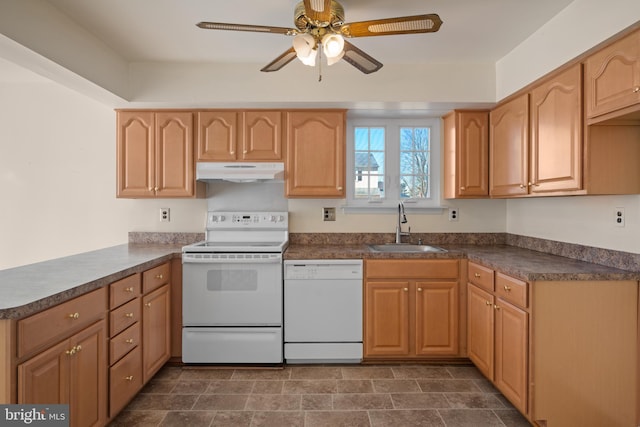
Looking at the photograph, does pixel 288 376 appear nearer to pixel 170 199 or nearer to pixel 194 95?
pixel 170 199

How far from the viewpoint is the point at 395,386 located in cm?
243

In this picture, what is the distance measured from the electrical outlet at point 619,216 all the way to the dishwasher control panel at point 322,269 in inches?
63.2

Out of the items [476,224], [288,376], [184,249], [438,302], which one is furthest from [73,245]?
[476,224]

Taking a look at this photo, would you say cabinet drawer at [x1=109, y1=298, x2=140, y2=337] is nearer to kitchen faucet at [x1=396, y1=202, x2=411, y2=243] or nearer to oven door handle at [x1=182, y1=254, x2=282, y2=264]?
oven door handle at [x1=182, y1=254, x2=282, y2=264]

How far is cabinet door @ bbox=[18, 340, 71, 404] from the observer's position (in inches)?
52.2

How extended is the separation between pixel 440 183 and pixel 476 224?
0.51 metres

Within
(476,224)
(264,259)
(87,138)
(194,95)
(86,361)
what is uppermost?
(194,95)

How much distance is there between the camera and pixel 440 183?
3291 mm

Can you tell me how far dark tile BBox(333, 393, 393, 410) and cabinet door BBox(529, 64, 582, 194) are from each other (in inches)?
66.9

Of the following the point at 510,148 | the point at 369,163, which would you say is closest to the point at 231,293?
the point at 369,163

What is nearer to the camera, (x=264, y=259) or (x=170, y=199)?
(x=264, y=259)

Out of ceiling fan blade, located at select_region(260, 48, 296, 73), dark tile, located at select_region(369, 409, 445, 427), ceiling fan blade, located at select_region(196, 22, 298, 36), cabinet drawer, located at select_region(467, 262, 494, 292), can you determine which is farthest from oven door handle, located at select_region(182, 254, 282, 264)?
ceiling fan blade, located at select_region(196, 22, 298, 36)

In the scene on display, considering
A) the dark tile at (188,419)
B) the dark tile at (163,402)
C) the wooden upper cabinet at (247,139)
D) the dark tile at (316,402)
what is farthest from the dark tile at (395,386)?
the wooden upper cabinet at (247,139)

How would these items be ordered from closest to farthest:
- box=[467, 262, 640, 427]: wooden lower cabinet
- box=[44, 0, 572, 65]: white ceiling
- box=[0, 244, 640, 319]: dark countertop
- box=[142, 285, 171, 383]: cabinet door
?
1. box=[0, 244, 640, 319]: dark countertop
2. box=[467, 262, 640, 427]: wooden lower cabinet
3. box=[44, 0, 572, 65]: white ceiling
4. box=[142, 285, 171, 383]: cabinet door
